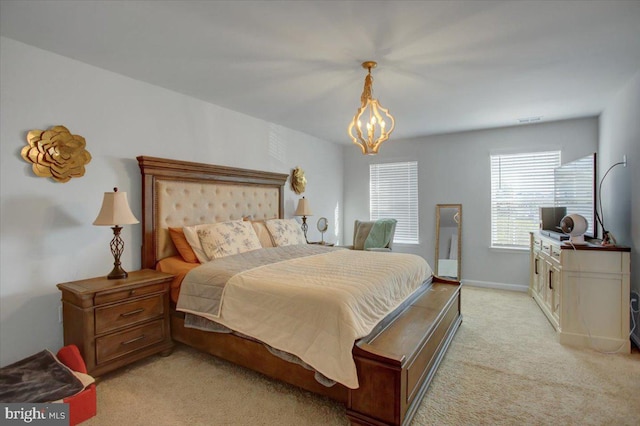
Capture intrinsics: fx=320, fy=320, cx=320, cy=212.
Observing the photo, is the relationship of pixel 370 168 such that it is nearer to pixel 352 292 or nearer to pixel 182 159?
pixel 182 159

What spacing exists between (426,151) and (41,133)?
16.6 feet

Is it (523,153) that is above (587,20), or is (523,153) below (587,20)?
below

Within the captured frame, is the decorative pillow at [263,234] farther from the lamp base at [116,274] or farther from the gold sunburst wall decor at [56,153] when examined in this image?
the gold sunburst wall decor at [56,153]

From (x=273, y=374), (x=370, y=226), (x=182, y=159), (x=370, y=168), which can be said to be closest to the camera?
(x=273, y=374)

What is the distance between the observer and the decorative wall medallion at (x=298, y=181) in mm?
5027

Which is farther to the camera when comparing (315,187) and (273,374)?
(315,187)

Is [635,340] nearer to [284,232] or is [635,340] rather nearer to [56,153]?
[284,232]

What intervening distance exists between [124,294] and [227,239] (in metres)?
1.01

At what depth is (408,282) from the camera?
276cm

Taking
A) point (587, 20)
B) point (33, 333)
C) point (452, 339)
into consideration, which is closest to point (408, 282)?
point (452, 339)

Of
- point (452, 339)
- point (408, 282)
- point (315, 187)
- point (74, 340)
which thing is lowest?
point (452, 339)

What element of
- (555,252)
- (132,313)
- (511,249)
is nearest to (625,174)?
(555,252)

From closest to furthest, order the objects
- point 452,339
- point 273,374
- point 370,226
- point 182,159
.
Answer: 1. point 273,374
2. point 452,339
3. point 182,159
4. point 370,226

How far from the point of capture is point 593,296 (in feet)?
9.53
